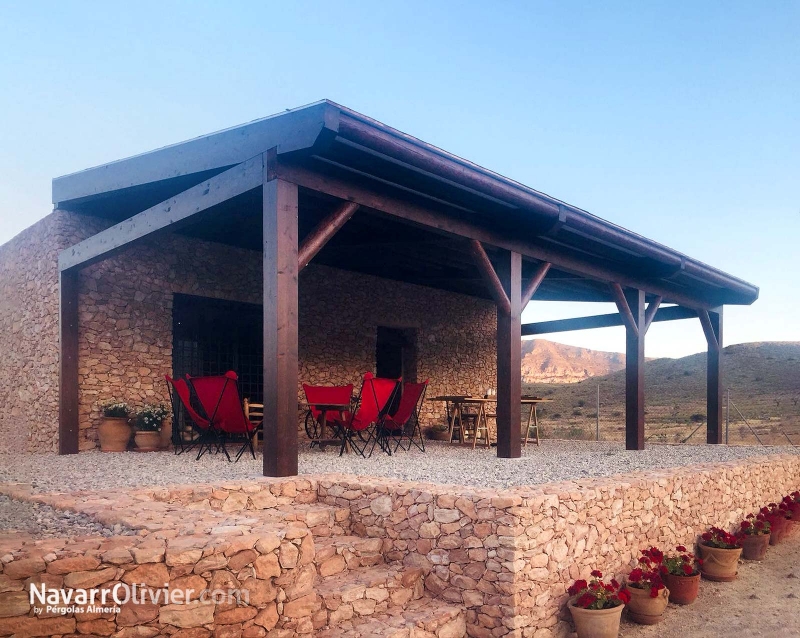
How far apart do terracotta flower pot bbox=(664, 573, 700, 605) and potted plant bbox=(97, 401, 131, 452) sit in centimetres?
558

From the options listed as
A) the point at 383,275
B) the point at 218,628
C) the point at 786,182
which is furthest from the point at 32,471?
the point at 786,182

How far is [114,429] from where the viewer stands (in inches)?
284

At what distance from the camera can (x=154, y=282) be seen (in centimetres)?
786

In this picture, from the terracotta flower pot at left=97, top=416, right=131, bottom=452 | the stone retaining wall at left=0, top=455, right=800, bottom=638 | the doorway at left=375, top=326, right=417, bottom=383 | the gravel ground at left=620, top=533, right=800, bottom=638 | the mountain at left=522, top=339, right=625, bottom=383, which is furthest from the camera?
the mountain at left=522, top=339, right=625, bottom=383

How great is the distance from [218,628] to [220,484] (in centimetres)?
163

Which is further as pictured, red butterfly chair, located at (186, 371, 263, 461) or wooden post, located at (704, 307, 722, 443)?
wooden post, located at (704, 307, 722, 443)

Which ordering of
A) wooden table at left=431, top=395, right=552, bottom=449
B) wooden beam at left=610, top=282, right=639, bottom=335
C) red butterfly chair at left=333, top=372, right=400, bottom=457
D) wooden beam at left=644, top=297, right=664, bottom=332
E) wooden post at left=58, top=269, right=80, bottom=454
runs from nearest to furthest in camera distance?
1. red butterfly chair at left=333, top=372, right=400, bottom=457
2. wooden post at left=58, top=269, right=80, bottom=454
3. wooden beam at left=610, top=282, right=639, bottom=335
4. wooden table at left=431, top=395, right=552, bottom=449
5. wooden beam at left=644, top=297, right=664, bottom=332

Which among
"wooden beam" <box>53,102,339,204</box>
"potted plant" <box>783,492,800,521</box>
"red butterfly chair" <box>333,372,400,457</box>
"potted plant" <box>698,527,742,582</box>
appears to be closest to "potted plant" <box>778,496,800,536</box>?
"potted plant" <box>783,492,800,521</box>

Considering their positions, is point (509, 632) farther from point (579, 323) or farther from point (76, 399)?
point (579, 323)

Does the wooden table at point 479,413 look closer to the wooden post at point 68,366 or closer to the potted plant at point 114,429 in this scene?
the potted plant at point 114,429

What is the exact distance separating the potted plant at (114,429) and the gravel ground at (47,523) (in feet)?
11.7

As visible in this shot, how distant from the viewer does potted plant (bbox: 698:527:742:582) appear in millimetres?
5711

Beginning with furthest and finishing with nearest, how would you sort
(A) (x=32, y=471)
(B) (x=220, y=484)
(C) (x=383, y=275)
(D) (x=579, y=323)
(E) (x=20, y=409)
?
(D) (x=579, y=323) → (C) (x=383, y=275) → (E) (x=20, y=409) → (A) (x=32, y=471) → (B) (x=220, y=484)

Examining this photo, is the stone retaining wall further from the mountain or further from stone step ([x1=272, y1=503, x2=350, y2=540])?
the mountain
